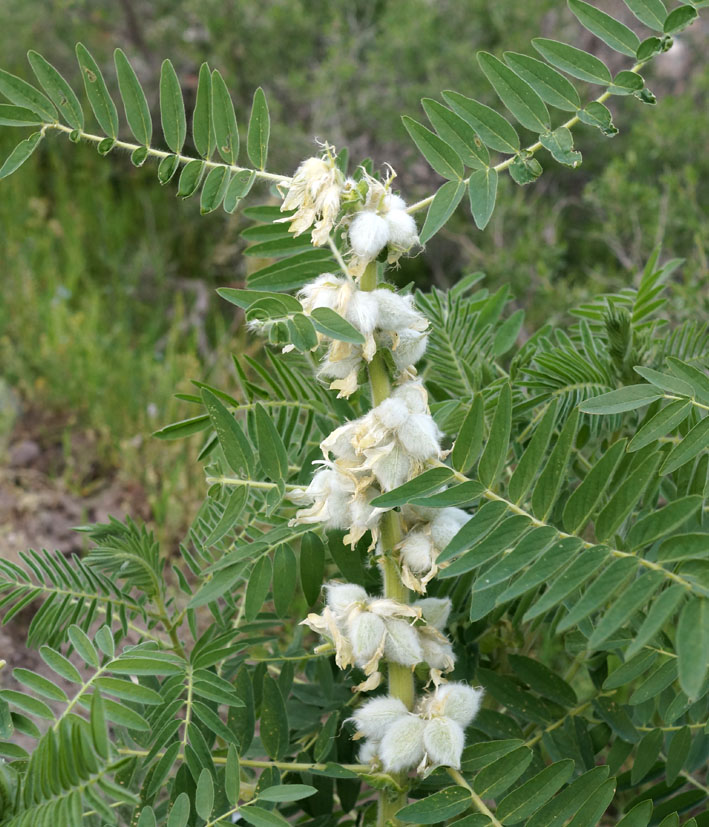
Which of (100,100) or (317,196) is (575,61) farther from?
(100,100)

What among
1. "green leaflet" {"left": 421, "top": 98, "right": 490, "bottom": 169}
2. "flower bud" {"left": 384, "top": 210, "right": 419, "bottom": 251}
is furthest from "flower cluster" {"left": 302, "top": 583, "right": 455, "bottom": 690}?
"green leaflet" {"left": 421, "top": 98, "right": 490, "bottom": 169}

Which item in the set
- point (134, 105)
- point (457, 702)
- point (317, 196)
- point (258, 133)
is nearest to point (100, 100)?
point (134, 105)

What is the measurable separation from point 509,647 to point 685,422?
0.39 m

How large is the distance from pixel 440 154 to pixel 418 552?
404 millimetres

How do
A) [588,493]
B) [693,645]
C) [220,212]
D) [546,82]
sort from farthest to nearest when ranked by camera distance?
[220,212] < [546,82] < [588,493] < [693,645]

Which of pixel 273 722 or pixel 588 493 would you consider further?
pixel 273 722

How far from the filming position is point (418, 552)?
81cm

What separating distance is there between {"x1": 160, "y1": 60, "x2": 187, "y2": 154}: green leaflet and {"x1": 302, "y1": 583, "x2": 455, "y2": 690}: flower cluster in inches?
20.2

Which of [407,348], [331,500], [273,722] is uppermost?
[407,348]

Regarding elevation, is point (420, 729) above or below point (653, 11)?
below

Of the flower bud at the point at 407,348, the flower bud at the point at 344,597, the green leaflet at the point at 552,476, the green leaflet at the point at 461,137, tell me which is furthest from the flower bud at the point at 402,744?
the green leaflet at the point at 461,137

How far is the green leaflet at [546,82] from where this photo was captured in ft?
2.88

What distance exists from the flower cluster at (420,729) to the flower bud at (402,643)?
0.15 ft

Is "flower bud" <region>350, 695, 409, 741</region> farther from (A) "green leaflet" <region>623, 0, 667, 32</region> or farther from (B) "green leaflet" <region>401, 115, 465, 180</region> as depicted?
(A) "green leaflet" <region>623, 0, 667, 32</region>
